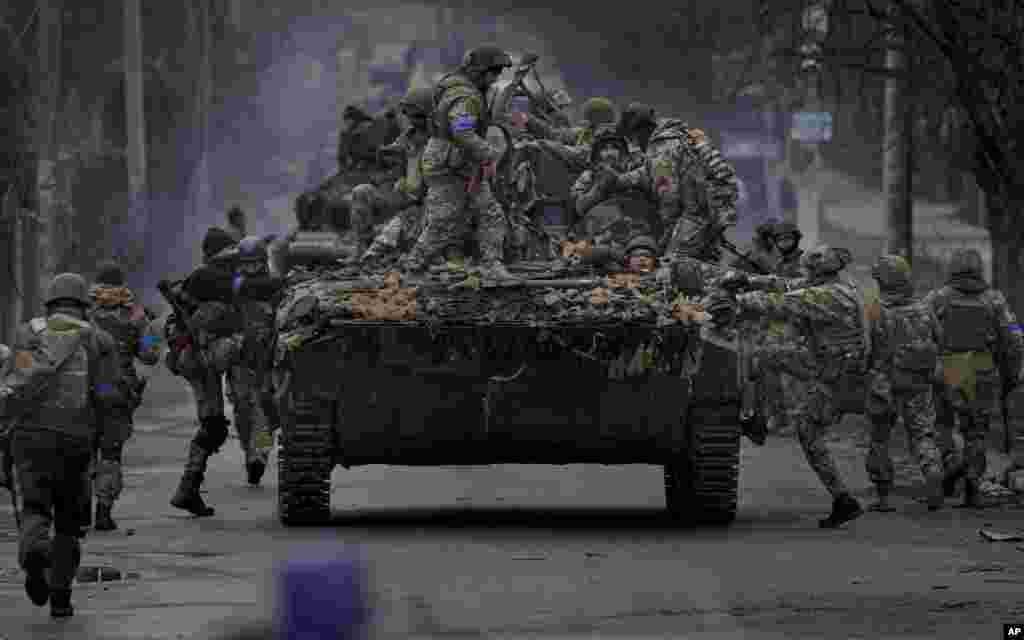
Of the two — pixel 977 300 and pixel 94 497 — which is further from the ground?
pixel 977 300

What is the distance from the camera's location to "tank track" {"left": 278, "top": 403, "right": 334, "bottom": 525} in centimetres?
1415

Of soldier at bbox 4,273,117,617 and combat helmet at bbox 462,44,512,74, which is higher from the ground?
combat helmet at bbox 462,44,512,74

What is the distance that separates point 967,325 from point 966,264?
0.39m

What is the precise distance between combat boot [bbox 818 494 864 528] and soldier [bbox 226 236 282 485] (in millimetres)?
4084

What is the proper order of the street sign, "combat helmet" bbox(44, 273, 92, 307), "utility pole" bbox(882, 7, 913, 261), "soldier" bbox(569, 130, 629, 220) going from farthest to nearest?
the street sign
"utility pole" bbox(882, 7, 913, 261)
"soldier" bbox(569, 130, 629, 220)
"combat helmet" bbox(44, 273, 92, 307)

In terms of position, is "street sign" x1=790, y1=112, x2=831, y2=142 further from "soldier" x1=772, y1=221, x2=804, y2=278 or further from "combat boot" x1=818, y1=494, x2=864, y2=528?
"combat boot" x1=818, y1=494, x2=864, y2=528

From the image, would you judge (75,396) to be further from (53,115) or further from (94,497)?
(53,115)

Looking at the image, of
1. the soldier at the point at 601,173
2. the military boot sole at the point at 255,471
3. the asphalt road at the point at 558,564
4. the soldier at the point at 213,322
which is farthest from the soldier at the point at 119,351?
the soldier at the point at 601,173

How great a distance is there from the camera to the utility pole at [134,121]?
129 feet

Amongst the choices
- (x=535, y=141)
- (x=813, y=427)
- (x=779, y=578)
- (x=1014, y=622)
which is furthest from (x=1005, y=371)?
(x=1014, y=622)

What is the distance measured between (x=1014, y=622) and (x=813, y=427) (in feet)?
15.4

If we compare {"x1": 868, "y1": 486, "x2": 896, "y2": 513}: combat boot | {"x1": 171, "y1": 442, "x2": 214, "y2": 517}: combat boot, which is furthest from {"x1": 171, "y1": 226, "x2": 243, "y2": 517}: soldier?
{"x1": 868, "y1": 486, "x2": 896, "y2": 513}: combat boot

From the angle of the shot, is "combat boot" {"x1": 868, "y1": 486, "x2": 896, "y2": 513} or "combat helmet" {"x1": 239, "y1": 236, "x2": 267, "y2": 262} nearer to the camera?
"combat boot" {"x1": 868, "y1": 486, "x2": 896, "y2": 513}

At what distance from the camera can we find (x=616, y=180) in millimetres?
16453
